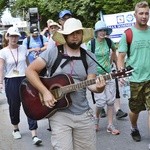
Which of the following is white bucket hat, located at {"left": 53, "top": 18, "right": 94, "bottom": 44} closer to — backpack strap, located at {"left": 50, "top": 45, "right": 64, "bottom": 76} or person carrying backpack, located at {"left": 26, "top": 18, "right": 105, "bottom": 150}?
person carrying backpack, located at {"left": 26, "top": 18, "right": 105, "bottom": 150}

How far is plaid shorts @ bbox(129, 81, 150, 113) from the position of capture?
17.8 ft

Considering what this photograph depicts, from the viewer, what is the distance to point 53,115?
13.4 feet

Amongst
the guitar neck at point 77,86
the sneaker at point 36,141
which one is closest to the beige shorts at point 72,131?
the guitar neck at point 77,86

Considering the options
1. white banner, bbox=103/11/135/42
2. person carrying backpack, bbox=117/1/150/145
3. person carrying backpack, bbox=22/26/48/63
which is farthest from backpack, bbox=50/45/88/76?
white banner, bbox=103/11/135/42

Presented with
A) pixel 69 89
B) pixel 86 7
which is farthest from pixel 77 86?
pixel 86 7

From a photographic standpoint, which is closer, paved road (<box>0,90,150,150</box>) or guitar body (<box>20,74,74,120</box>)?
guitar body (<box>20,74,74,120</box>)

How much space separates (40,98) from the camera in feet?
13.7

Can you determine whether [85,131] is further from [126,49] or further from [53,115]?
[126,49]

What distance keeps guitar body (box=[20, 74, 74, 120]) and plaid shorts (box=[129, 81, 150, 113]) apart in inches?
65.4

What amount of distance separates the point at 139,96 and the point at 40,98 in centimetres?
177

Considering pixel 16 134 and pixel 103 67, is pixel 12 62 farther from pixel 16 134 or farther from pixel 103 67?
pixel 103 67

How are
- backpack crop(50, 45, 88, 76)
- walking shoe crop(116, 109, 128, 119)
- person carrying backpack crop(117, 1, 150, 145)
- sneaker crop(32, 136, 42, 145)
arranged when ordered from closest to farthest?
backpack crop(50, 45, 88, 76) → person carrying backpack crop(117, 1, 150, 145) → sneaker crop(32, 136, 42, 145) → walking shoe crop(116, 109, 128, 119)

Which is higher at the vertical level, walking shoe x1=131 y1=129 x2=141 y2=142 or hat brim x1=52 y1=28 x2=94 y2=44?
hat brim x1=52 y1=28 x2=94 y2=44

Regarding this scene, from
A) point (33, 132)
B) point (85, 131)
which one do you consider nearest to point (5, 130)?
point (33, 132)
